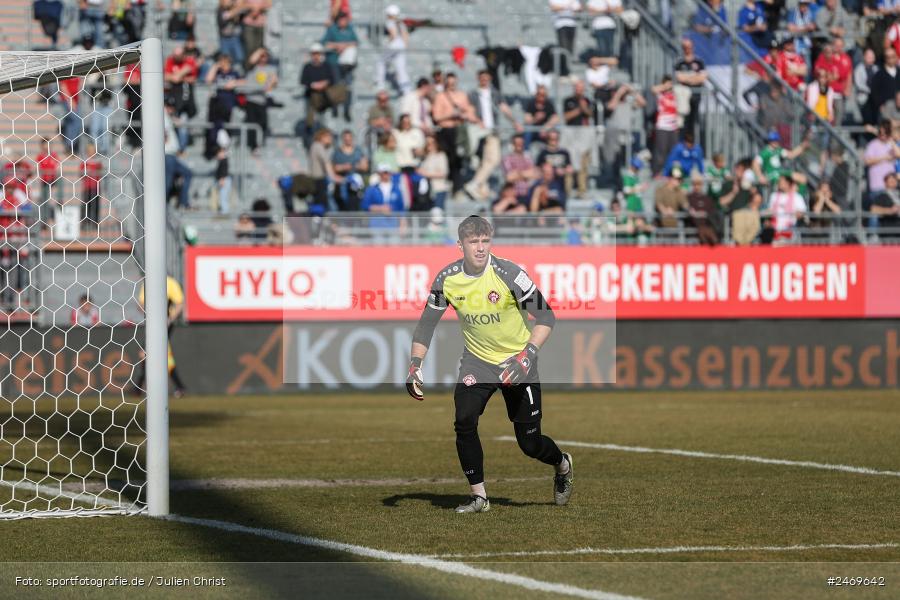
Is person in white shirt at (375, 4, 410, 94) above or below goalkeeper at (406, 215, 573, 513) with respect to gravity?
above

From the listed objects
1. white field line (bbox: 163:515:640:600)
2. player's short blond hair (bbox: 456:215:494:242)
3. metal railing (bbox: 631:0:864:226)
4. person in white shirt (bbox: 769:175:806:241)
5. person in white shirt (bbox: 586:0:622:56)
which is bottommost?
white field line (bbox: 163:515:640:600)

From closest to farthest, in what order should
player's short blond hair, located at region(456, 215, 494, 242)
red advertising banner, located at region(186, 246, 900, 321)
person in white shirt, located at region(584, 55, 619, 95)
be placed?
player's short blond hair, located at region(456, 215, 494, 242) → red advertising banner, located at region(186, 246, 900, 321) → person in white shirt, located at region(584, 55, 619, 95)

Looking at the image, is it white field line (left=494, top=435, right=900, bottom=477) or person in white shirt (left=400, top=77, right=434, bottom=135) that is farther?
person in white shirt (left=400, top=77, right=434, bottom=135)

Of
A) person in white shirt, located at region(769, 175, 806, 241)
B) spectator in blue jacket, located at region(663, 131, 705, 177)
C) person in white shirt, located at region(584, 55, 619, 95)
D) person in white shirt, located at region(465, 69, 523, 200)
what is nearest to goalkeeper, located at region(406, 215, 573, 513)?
person in white shirt, located at region(769, 175, 806, 241)

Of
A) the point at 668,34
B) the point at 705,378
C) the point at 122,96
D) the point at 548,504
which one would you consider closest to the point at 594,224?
the point at 705,378

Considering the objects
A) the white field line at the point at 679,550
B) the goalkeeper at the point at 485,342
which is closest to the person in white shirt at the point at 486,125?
the goalkeeper at the point at 485,342

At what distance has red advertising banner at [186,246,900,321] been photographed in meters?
22.5

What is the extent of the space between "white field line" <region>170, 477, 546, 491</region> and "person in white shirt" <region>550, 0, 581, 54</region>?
17276 mm

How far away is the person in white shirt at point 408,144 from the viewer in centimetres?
2425

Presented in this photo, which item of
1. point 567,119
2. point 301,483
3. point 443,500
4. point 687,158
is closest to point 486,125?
point 567,119

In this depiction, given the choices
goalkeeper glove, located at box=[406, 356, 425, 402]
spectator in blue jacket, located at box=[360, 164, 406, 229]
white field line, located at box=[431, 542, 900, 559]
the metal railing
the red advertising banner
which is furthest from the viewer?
the metal railing

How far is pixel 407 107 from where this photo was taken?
25.2m

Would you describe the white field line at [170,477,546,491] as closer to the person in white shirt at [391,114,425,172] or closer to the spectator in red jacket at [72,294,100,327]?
the spectator in red jacket at [72,294,100,327]

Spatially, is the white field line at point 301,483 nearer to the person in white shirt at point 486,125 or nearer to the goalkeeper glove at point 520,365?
the goalkeeper glove at point 520,365
